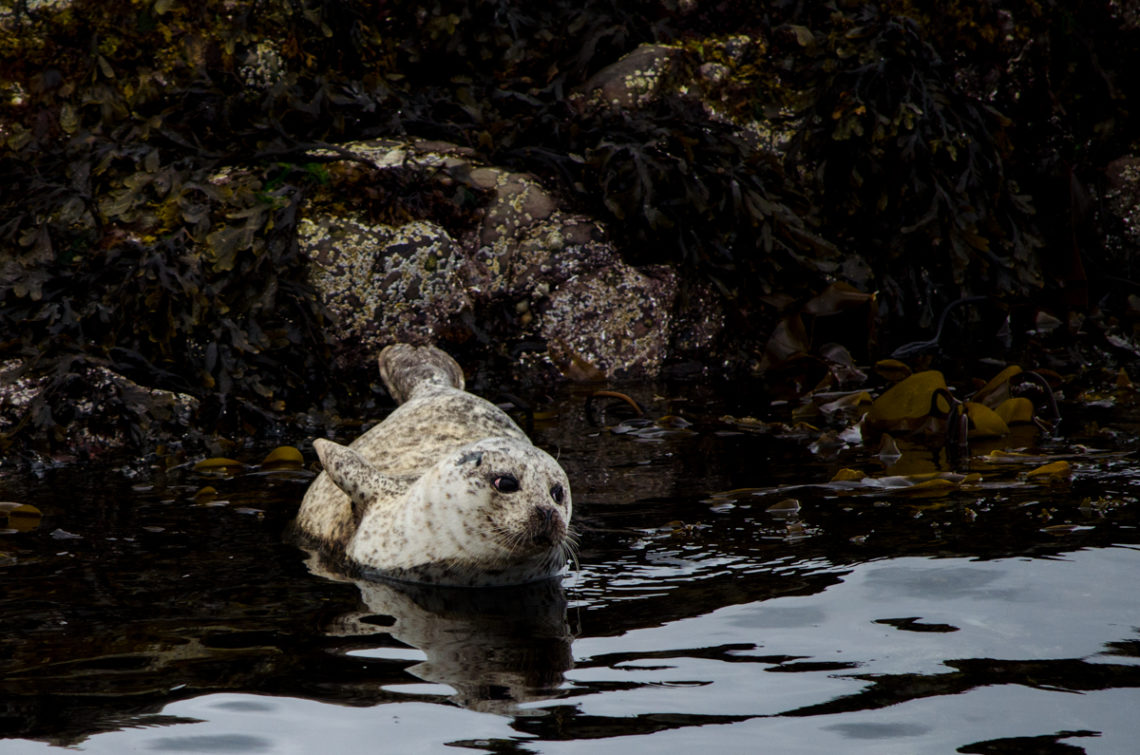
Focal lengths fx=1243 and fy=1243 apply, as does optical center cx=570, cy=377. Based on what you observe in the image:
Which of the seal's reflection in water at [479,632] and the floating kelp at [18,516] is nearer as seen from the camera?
the seal's reflection in water at [479,632]

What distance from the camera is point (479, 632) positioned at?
3.52 m

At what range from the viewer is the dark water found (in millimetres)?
2633

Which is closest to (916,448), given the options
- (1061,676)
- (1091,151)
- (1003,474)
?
(1003,474)

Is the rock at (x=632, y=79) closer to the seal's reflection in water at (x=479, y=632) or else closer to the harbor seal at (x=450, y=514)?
the harbor seal at (x=450, y=514)

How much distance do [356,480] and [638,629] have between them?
1.44 m

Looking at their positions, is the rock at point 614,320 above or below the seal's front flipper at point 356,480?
above

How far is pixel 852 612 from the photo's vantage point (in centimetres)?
338

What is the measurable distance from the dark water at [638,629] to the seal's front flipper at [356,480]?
329 mm

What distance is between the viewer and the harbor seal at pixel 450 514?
3.93m

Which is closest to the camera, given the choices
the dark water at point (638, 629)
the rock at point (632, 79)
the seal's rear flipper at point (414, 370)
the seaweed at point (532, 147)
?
the dark water at point (638, 629)

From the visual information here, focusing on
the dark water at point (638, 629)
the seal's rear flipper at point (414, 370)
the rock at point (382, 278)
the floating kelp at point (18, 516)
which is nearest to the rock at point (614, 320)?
the rock at point (382, 278)

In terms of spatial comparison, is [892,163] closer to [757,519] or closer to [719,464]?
[719,464]

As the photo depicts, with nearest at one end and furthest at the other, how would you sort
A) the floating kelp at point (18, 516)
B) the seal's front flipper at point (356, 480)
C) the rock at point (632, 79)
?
the seal's front flipper at point (356, 480) < the floating kelp at point (18, 516) < the rock at point (632, 79)

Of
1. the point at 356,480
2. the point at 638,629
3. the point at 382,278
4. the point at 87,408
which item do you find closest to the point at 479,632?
the point at 638,629
